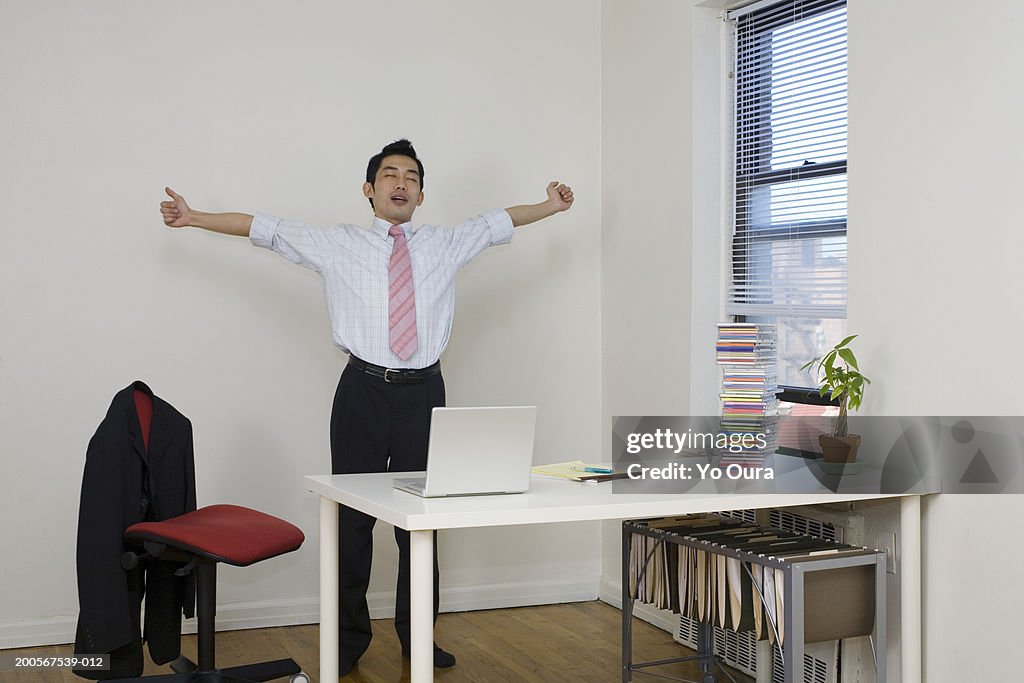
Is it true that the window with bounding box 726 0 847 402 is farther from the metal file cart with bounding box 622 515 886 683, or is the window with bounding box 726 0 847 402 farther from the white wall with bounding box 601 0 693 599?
the metal file cart with bounding box 622 515 886 683

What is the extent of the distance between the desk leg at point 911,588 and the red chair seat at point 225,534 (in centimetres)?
182

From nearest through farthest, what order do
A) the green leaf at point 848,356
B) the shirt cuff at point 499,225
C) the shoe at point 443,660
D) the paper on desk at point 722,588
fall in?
the paper on desk at point 722,588 < the green leaf at point 848,356 < the shoe at point 443,660 < the shirt cuff at point 499,225

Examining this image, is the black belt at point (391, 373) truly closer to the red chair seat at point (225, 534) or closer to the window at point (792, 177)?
the red chair seat at point (225, 534)

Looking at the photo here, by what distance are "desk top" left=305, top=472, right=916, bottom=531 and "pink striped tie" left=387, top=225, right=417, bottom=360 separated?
80cm

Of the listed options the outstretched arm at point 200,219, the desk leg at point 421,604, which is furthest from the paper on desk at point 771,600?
the outstretched arm at point 200,219

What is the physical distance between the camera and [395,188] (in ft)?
13.1

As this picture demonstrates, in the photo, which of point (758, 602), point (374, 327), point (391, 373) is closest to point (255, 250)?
point (374, 327)

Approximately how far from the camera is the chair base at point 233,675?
3.29m

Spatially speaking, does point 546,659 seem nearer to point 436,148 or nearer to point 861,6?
point 436,148

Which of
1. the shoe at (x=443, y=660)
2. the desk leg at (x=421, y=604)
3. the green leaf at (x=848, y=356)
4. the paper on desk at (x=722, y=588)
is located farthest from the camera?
the shoe at (x=443, y=660)

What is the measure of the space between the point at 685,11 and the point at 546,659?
2589mm

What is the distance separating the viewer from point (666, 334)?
451cm

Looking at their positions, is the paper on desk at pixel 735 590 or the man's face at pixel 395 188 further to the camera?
the man's face at pixel 395 188

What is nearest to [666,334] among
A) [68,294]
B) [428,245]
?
[428,245]
